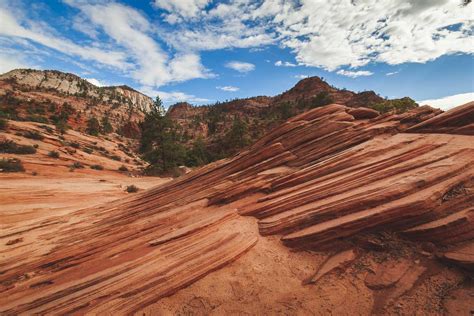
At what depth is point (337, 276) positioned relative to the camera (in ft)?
22.0

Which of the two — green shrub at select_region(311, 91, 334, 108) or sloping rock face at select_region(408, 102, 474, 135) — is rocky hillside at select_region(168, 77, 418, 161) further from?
sloping rock face at select_region(408, 102, 474, 135)

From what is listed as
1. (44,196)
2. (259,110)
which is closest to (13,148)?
(44,196)

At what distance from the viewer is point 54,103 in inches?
3152

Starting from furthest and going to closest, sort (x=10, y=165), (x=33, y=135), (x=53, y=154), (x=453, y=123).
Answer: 1. (x=33, y=135)
2. (x=53, y=154)
3. (x=10, y=165)
4. (x=453, y=123)

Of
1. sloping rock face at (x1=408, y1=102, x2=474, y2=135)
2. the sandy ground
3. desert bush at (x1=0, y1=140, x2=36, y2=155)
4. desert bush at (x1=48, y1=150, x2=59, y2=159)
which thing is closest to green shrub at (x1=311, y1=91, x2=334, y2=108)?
sloping rock face at (x1=408, y1=102, x2=474, y2=135)

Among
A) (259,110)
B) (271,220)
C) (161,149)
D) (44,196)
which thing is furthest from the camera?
(259,110)

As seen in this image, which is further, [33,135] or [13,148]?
[33,135]

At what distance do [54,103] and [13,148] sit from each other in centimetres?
6477

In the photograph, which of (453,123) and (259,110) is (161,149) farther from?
(259,110)

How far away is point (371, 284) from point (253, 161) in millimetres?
8486

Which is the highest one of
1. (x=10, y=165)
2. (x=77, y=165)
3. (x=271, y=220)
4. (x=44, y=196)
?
(x=10, y=165)

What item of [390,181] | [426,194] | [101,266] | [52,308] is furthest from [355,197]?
[52,308]

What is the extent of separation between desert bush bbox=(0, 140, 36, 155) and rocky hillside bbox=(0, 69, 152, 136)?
21.2 meters

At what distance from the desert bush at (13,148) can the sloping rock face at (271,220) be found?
2209 centimetres
